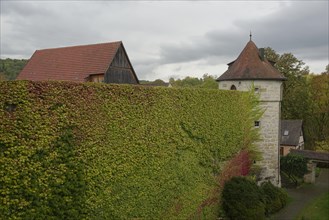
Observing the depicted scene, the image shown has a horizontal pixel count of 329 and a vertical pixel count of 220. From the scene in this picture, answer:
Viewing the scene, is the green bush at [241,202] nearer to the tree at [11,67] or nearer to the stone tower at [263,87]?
the stone tower at [263,87]

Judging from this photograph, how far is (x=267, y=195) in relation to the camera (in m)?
19.5

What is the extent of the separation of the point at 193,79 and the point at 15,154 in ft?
259

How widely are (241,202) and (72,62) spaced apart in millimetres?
15721

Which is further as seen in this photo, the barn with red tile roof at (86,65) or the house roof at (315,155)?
the house roof at (315,155)

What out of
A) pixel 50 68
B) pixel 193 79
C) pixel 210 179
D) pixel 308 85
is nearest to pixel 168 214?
pixel 210 179

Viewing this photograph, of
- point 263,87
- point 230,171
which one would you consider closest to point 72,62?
point 263,87

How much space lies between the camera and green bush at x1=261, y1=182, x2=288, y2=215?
1915cm

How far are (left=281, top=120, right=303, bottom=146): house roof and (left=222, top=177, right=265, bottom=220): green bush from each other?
A: 881 inches

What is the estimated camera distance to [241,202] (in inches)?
606

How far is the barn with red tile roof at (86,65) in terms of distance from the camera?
A: 75.4 ft

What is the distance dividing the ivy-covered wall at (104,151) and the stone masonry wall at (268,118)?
6.85 m

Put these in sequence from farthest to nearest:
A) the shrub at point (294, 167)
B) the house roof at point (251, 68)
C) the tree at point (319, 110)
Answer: the tree at point (319, 110)
the shrub at point (294, 167)
the house roof at point (251, 68)

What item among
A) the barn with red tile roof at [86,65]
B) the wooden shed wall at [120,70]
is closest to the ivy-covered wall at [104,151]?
the wooden shed wall at [120,70]

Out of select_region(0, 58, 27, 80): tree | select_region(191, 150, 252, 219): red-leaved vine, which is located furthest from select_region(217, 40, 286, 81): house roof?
select_region(0, 58, 27, 80): tree
